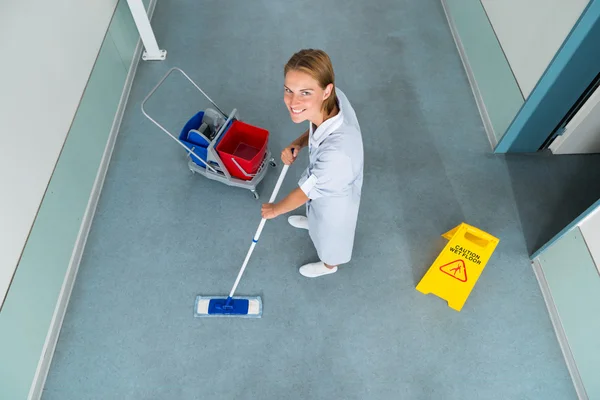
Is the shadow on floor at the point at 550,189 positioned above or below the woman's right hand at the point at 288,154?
below

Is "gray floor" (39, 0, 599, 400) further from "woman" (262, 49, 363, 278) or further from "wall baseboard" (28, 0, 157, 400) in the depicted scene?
"woman" (262, 49, 363, 278)

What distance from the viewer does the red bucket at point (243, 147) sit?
2584mm

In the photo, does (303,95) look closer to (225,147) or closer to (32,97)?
(225,147)

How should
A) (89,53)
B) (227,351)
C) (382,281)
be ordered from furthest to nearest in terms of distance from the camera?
(89,53), (382,281), (227,351)

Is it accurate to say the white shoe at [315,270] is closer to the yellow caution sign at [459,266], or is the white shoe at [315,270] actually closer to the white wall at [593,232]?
the yellow caution sign at [459,266]

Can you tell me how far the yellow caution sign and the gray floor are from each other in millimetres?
84

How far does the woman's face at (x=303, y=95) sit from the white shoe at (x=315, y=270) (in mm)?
1152

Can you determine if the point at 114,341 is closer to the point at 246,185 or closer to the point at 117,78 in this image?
the point at 246,185

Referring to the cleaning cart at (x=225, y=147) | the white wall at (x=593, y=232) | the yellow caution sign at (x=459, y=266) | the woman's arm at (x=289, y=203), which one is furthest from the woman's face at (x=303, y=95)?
the white wall at (x=593, y=232)

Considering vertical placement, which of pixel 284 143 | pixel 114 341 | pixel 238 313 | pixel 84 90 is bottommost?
pixel 114 341

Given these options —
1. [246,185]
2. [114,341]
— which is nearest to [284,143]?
[246,185]

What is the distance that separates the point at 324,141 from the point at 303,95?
22 centimetres

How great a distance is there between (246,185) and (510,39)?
2.03 metres

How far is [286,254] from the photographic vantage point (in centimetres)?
272
